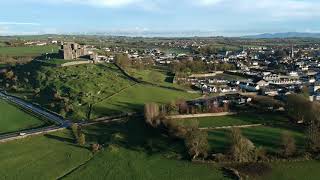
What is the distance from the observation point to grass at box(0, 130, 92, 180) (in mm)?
35891

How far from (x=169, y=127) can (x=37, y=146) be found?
12035 mm

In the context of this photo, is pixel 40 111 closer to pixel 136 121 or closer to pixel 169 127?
pixel 136 121

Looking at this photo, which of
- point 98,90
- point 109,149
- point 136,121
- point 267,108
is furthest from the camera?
point 98,90

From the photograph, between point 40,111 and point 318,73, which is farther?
point 318,73

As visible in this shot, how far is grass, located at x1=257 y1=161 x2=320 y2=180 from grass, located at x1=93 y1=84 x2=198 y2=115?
21037 millimetres

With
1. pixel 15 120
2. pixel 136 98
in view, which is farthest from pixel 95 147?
pixel 136 98

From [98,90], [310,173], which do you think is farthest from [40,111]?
[310,173]

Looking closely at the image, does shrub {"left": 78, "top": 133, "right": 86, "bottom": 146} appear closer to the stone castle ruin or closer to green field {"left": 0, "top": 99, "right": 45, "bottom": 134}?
green field {"left": 0, "top": 99, "right": 45, "bottom": 134}

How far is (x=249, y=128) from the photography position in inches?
1815

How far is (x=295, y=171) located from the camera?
35.6 metres

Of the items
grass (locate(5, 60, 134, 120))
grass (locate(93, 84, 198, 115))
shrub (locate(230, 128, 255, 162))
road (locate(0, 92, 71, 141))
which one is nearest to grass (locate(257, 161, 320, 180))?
shrub (locate(230, 128, 255, 162))

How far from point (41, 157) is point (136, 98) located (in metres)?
22.4

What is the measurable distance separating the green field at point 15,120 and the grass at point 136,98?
6993 millimetres

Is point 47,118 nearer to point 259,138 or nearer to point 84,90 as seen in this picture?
point 84,90
